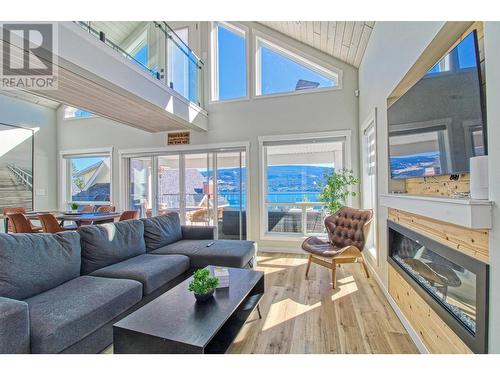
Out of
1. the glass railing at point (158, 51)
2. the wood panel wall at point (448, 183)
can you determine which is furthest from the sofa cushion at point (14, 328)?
the wood panel wall at point (448, 183)

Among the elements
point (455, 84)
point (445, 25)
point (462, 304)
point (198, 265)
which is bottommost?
point (198, 265)

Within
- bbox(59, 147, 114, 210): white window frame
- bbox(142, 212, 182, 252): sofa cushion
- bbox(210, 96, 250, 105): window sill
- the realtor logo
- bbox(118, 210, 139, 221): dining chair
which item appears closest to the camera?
the realtor logo

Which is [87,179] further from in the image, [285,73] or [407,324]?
[407,324]

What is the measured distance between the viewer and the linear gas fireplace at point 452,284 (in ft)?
4.03

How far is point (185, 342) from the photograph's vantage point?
1297mm

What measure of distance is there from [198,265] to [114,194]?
13.7 ft

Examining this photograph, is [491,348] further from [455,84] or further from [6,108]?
[6,108]

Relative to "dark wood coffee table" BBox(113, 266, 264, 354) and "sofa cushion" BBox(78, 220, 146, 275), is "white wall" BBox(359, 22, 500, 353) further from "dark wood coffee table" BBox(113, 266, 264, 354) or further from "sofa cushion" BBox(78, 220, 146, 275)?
"sofa cushion" BBox(78, 220, 146, 275)

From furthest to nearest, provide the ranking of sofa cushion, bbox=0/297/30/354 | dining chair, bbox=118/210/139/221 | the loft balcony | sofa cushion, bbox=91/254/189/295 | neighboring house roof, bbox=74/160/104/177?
neighboring house roof, bbox=74/160/104/177 → dining chair, bbox=118/210/139/221 → the loft balcony → sofa cushion, bbox=91/254/189/295 → sofa cushion, bbox=0/297/30/354

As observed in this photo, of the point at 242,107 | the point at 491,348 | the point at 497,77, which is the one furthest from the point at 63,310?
the point at 242,107

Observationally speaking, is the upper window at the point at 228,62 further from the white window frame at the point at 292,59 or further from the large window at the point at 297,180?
the large window at the point at 297,180

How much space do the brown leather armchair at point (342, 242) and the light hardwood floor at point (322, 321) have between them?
0.85 feet

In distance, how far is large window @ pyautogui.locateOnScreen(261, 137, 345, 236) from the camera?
4789 millimetres

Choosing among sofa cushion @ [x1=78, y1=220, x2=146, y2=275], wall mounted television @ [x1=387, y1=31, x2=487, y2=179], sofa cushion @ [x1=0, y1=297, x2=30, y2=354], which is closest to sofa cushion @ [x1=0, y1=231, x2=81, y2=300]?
sofa cushion @ [x1=78, y1=220, x2=146, y2=275]
